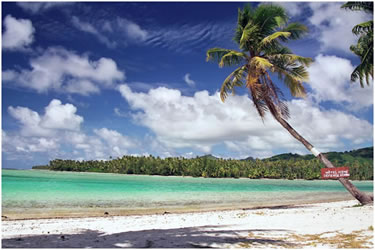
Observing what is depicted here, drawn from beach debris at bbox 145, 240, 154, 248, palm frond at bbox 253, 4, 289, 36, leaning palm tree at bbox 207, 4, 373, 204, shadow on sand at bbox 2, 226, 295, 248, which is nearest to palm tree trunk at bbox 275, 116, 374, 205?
leaning palm tree at bbox 207, 4, 373, 204

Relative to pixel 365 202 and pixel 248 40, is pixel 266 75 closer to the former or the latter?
pixel 248 40

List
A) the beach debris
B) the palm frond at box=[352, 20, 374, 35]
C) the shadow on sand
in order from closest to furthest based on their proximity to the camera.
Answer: the beach debris < the shadow on sand < the palm frond at box=[352, 20, 374, 35]

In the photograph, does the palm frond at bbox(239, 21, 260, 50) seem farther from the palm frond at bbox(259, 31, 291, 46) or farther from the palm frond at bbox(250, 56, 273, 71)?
the palm frond at bbox(250, 56, 273, 71)

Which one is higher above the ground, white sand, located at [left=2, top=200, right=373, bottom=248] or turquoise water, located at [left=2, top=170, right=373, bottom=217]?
white sand, located at [left=2, top=200, right=373, bottom=248]

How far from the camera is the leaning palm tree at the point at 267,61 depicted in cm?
1571

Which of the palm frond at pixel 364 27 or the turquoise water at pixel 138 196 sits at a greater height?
the palm frond at pixel 364 27

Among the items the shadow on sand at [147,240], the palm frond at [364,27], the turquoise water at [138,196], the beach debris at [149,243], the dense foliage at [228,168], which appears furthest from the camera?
the dense foliage at [228,168]

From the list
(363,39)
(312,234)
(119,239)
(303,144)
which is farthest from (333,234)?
(363,39)

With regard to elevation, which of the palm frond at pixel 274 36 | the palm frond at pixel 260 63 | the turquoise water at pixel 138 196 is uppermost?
the palm frond at pixel 274 36

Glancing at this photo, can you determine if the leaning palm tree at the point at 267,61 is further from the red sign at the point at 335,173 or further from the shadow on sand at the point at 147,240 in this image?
the shadow on sand at the point at 147,240

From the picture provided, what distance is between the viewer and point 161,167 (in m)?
134

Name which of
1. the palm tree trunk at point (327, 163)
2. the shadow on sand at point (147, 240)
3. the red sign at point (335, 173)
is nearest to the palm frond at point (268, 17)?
the palm tree trunk at point (327, 163)

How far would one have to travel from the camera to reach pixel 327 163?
15.1 meters

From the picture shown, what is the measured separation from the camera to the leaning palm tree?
15.7 m
